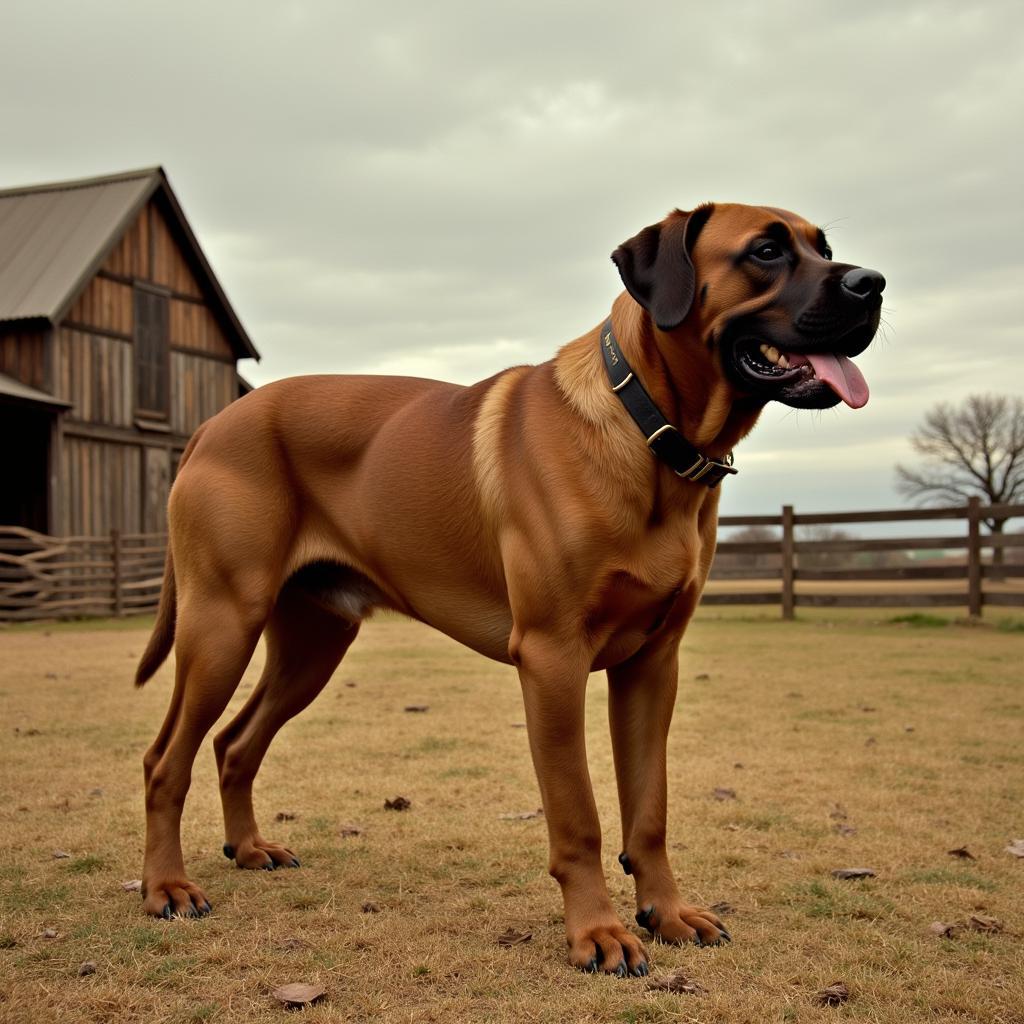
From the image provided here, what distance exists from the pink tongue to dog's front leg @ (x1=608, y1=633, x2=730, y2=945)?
3.10ft

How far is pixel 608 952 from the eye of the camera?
297cm

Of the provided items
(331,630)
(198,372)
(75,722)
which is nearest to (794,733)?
(331,630)

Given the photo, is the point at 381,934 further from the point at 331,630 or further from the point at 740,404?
the point at 740,404

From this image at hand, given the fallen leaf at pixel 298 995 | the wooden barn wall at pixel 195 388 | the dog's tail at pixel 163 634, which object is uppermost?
the wooden barn wall at pixel 195 388

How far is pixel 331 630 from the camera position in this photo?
443 cm

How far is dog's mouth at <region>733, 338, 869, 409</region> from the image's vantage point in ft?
9.68

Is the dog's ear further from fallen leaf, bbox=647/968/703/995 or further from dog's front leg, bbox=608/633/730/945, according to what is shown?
fallen leaf, bbox=647/968/703/995

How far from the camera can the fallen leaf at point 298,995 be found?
8.98 feet

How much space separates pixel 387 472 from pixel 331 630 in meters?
0.96

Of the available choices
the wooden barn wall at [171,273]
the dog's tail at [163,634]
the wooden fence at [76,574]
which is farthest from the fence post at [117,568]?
the dog's tail at [163,634]

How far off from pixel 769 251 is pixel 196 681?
2413mm

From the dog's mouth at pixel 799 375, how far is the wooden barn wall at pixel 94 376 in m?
18.7

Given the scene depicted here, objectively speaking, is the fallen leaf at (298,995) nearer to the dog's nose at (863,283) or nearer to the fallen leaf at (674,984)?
the fallen leaf at (674,984)

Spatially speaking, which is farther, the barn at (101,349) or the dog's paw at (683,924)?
the barn at (101,349)
